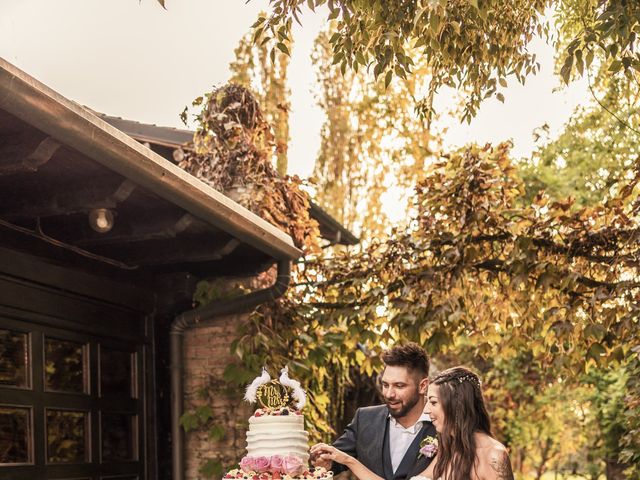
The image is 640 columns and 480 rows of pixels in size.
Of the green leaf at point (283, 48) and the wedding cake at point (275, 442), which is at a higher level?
the green leaf at point (283, 48)

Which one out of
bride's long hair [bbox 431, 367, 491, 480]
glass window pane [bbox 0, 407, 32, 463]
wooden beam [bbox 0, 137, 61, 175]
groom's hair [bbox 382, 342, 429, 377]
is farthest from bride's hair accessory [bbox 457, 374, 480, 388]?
glass window pane [bbox 0, 407, 32, 463]

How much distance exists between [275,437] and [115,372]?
7.95ft

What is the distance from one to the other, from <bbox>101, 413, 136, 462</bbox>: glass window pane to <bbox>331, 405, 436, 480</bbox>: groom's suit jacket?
73.2 inches

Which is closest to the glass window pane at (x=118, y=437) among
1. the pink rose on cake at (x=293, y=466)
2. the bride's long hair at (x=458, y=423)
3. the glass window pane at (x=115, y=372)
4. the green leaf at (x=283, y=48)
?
the glass window pane at (x=115, y=372)

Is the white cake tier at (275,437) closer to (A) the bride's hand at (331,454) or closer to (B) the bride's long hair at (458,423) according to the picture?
(A) the bride's hand at (331,454)

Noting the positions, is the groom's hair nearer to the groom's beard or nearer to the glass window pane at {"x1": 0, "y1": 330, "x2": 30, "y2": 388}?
the groom's beard

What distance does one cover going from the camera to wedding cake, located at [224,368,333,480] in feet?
16.5

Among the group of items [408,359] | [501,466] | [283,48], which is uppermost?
[283,48]

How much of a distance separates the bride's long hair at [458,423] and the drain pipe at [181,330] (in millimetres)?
2872

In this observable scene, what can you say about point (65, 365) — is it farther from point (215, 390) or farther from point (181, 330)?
point (215, 390)

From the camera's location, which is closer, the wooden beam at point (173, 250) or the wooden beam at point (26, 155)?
the wooden beam at point (26, 155)

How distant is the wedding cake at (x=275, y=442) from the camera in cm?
503

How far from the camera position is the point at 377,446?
228 inches

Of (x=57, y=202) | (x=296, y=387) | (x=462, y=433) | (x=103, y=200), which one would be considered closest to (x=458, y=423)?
(x=462, y=433)
